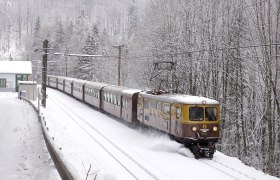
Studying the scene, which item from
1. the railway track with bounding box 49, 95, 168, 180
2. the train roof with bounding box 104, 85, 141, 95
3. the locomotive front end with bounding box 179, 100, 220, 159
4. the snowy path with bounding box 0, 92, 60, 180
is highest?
the train roof with bounding box 104, 85, 141, 95

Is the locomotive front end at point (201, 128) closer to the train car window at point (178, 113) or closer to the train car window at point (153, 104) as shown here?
the train car window at point (178, 113)

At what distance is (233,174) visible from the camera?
1373cm

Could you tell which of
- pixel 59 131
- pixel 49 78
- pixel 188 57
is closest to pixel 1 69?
pixel 49 78

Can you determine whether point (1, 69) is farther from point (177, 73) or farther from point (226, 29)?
point (226, 29)

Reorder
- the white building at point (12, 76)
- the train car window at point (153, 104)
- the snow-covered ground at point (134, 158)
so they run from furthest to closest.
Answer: the white building at point (12, 76), the train car window at point (153, 104), the snow-covered ground at point (134, 158)

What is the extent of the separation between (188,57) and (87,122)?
10574 millimetres

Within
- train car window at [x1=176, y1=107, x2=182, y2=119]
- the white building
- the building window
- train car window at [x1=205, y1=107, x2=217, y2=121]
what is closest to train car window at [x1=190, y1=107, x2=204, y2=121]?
train car window at [x1=205, y1=107, x2=217, y2=121]

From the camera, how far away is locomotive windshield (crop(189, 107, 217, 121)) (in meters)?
17.2

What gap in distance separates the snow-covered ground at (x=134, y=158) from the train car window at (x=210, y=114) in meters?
1.58

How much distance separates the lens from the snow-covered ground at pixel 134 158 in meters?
13.5

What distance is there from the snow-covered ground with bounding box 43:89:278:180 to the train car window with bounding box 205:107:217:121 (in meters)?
1.58

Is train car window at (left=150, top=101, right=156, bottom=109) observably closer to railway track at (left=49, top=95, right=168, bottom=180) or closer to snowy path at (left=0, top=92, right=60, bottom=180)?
railway track at (left=49, top=95, right=168, bottom=180)

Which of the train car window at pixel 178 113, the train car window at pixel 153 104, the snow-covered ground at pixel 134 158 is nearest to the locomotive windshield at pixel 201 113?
the train car window at pixel 178 113

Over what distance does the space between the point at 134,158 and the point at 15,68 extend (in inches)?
2097
